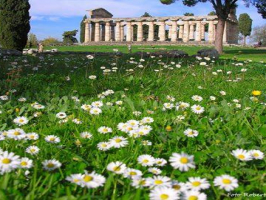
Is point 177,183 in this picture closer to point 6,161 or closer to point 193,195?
point 193,195

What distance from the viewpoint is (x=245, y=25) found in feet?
250

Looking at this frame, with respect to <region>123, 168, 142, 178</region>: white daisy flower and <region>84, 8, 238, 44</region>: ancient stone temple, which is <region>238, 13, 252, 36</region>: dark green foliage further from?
<region>123, 168, 142, 178</region>: white daisy flower

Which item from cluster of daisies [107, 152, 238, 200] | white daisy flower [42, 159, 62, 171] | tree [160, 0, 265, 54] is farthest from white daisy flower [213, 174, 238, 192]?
tree [160, 0, 265, 54]

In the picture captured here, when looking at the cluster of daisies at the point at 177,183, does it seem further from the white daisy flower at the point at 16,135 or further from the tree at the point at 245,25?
the tree at the point at 245,25

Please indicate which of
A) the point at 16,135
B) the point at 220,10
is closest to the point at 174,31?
the point at 220,10

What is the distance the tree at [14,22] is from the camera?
55.3 feet

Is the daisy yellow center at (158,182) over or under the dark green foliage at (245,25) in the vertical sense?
under

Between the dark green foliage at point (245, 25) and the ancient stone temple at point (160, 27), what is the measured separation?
345 centimetres

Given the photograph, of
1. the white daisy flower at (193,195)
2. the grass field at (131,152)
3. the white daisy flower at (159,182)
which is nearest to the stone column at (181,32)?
the grass field at (131,152)

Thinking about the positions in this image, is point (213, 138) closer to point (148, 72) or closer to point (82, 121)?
point (82, 121)

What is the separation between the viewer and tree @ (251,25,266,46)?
7482 centimetres

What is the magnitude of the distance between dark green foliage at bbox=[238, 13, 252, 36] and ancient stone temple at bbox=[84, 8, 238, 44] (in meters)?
3.45

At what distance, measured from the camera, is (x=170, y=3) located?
2659 centimetres

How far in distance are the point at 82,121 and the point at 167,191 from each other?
1.67 m
